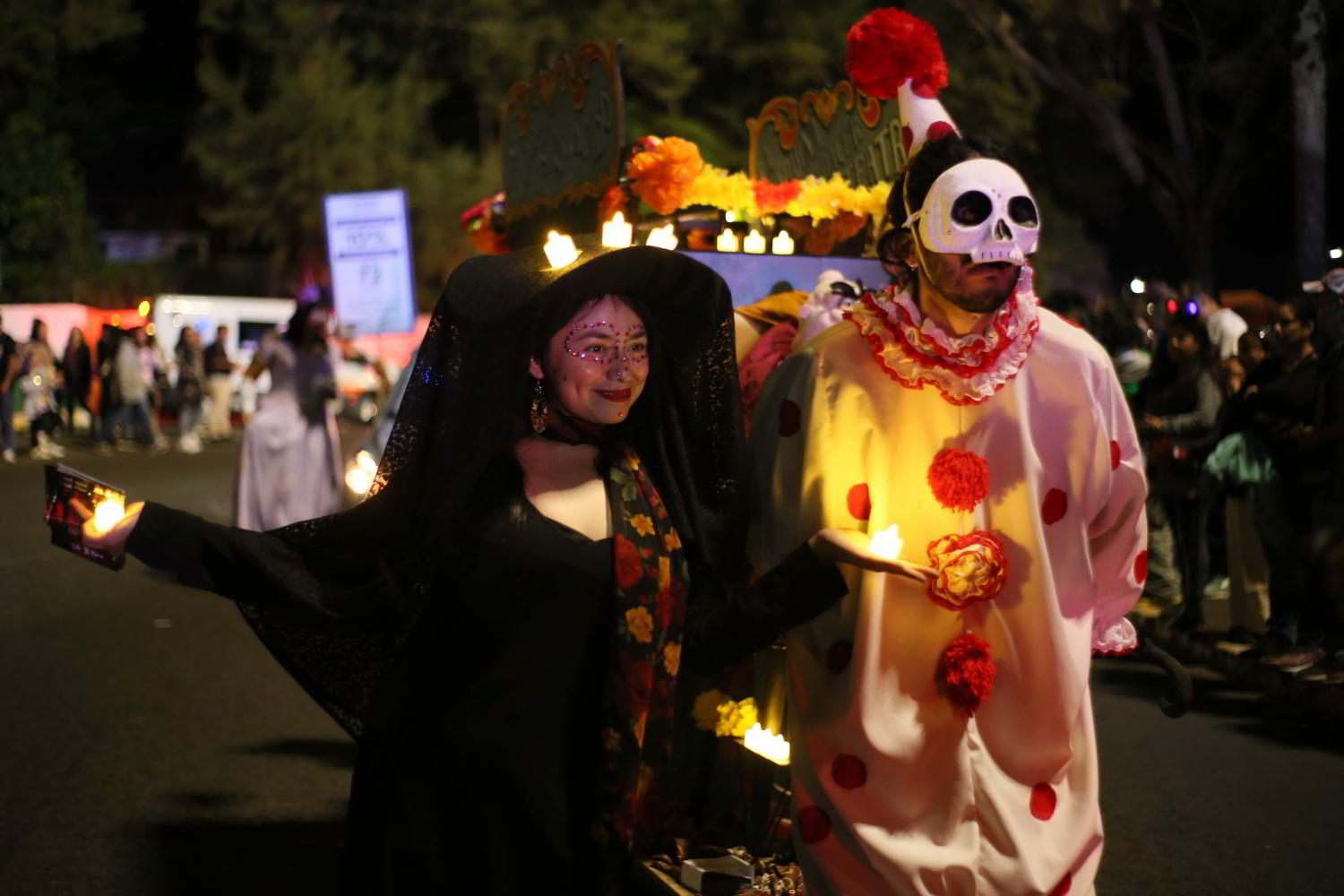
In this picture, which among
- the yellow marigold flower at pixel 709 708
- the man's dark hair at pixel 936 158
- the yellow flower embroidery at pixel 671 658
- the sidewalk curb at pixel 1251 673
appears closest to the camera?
the yellow flower embroidery at pixel 671 658

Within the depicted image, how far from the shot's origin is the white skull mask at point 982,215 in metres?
3.73

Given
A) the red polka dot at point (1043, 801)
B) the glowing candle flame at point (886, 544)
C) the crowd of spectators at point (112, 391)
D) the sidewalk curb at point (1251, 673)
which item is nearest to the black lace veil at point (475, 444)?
the glowing candle flame at point (886, 544)

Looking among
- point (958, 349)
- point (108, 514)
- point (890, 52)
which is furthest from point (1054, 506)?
point (108, 514)

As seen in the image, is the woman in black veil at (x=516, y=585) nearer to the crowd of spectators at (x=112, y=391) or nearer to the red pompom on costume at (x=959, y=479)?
the red pompom on costume at (x=959, y=479)

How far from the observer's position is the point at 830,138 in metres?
6.99

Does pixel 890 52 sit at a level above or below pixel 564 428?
above

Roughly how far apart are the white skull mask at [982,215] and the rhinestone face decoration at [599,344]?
0.73 m

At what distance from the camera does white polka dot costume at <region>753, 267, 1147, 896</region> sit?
3.72 meters

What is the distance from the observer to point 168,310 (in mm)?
31516

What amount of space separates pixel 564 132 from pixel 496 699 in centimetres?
397

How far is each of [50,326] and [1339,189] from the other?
23.2 m

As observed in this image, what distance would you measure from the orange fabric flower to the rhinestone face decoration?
2.29m

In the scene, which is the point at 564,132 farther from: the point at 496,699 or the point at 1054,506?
the point at 496,699

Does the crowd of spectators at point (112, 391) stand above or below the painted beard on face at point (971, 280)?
below
